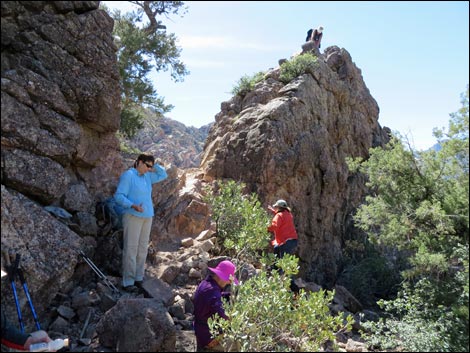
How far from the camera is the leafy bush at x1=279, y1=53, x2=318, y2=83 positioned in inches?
569

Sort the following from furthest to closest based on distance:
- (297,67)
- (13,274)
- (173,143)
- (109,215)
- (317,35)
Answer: (173,143)
(317,35)
(297,67)
(109,215)
(13,274)

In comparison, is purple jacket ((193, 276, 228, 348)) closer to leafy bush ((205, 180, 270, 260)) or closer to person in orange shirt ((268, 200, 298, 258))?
leafy bush ((205, 180, 270, 260))

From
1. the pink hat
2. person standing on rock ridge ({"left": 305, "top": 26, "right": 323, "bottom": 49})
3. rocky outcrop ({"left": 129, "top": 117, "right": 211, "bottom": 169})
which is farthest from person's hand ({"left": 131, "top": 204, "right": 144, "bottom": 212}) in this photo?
rocky outcrop ({"left": 129, "top": 117, "right": 211, "bottom": 169})

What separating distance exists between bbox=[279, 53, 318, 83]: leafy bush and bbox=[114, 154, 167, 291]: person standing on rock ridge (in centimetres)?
905

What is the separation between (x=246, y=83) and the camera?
15.0 m

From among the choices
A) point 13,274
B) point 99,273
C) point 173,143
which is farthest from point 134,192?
point 173,143

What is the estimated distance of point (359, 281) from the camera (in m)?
12.3

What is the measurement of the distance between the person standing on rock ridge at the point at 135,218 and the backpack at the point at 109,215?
930 millimetres

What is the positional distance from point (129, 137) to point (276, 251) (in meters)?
9.94

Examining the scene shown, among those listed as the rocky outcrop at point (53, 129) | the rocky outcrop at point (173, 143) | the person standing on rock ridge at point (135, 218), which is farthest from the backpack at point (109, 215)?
the rocky outcrop at point (173, 143)

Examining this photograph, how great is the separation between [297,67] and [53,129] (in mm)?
10261

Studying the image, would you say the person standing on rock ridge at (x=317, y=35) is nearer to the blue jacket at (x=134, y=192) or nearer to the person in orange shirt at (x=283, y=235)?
the person in orange shirt at (x=283, y=235)

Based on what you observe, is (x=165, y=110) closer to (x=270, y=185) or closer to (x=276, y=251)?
(x=270, y=185)

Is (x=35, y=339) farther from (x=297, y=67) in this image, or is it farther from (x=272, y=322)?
(x=297, y=67)
